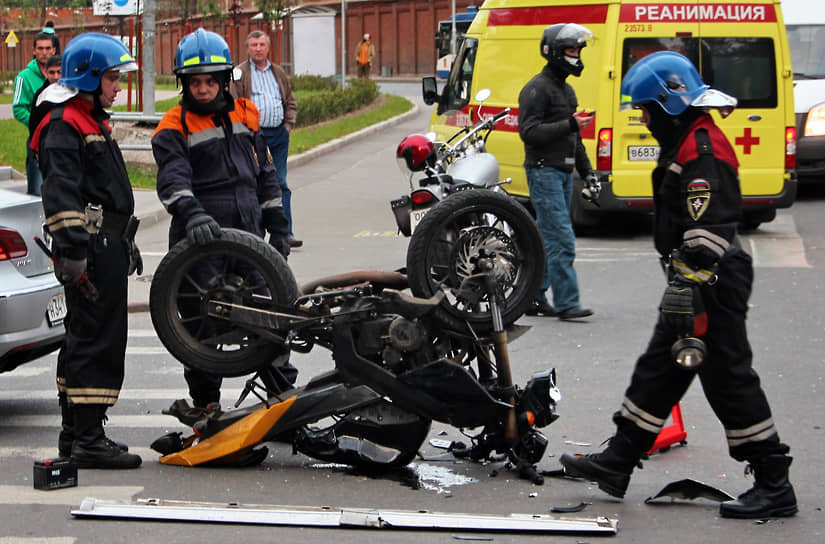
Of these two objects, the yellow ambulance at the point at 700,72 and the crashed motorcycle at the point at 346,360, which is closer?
the crashed motorcycle at the point at 346,360

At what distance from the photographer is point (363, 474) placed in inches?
211

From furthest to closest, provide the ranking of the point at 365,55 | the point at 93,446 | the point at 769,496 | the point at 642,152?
1. the point at 365,55
2. the point at 642,152
3. the point at 93,446
4. the point at 769,496

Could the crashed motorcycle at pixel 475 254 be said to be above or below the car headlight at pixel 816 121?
below

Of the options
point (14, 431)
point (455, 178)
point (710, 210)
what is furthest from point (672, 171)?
point (14, 431)

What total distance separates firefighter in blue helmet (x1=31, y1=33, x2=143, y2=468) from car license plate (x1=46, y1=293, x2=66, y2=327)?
0.77 m

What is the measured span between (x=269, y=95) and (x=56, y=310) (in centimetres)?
574

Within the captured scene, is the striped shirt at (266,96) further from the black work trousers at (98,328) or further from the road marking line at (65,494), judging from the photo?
the road marking line at (65,494)

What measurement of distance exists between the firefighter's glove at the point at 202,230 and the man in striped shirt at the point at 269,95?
6.30 meters

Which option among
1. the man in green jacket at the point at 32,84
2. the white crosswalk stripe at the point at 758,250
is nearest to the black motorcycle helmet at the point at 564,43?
the white crosswalk stripe at the point at 758,250

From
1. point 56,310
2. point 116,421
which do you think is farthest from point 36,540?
point 56,310

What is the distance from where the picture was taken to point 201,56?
5.54 m

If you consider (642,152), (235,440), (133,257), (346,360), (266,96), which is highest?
(266,96)

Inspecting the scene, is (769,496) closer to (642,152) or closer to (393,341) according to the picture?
(393,341)

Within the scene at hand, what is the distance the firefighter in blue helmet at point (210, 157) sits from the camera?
5.53m
